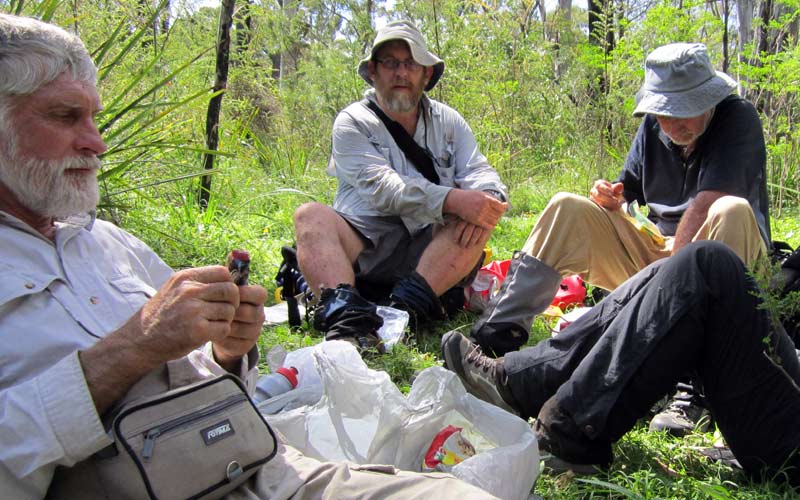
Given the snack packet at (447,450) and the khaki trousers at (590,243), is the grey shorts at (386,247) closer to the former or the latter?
the khaki trousers at (590,243)

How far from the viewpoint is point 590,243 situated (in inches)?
130

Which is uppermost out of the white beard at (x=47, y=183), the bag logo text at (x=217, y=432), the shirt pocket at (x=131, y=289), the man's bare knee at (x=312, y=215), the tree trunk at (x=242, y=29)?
the tree trunk at (x=242, y=29)

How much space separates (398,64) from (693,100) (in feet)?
4.91

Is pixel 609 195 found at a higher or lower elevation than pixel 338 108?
lower

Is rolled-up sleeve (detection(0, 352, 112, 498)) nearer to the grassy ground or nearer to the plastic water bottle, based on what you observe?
the plastic water bottle

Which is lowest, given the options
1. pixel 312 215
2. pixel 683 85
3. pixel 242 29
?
pixel 312 215

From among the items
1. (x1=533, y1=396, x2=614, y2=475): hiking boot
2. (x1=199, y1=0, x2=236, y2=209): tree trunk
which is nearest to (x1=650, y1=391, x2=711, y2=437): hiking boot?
(x1=533, y1=396, x2=614, y2=475): hiking boot

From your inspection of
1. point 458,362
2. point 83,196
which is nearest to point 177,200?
point 458,362

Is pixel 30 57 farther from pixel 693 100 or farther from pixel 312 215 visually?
pixel 693 100

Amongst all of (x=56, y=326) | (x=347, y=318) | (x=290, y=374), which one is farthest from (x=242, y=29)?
(x=56, y=326)

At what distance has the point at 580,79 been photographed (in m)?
7.97

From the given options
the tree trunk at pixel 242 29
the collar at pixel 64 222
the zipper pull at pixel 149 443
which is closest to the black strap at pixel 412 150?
the tree trunk at pixel 242 29

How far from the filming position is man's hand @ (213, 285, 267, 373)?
5.57 feet

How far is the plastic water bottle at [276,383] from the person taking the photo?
2.43m
